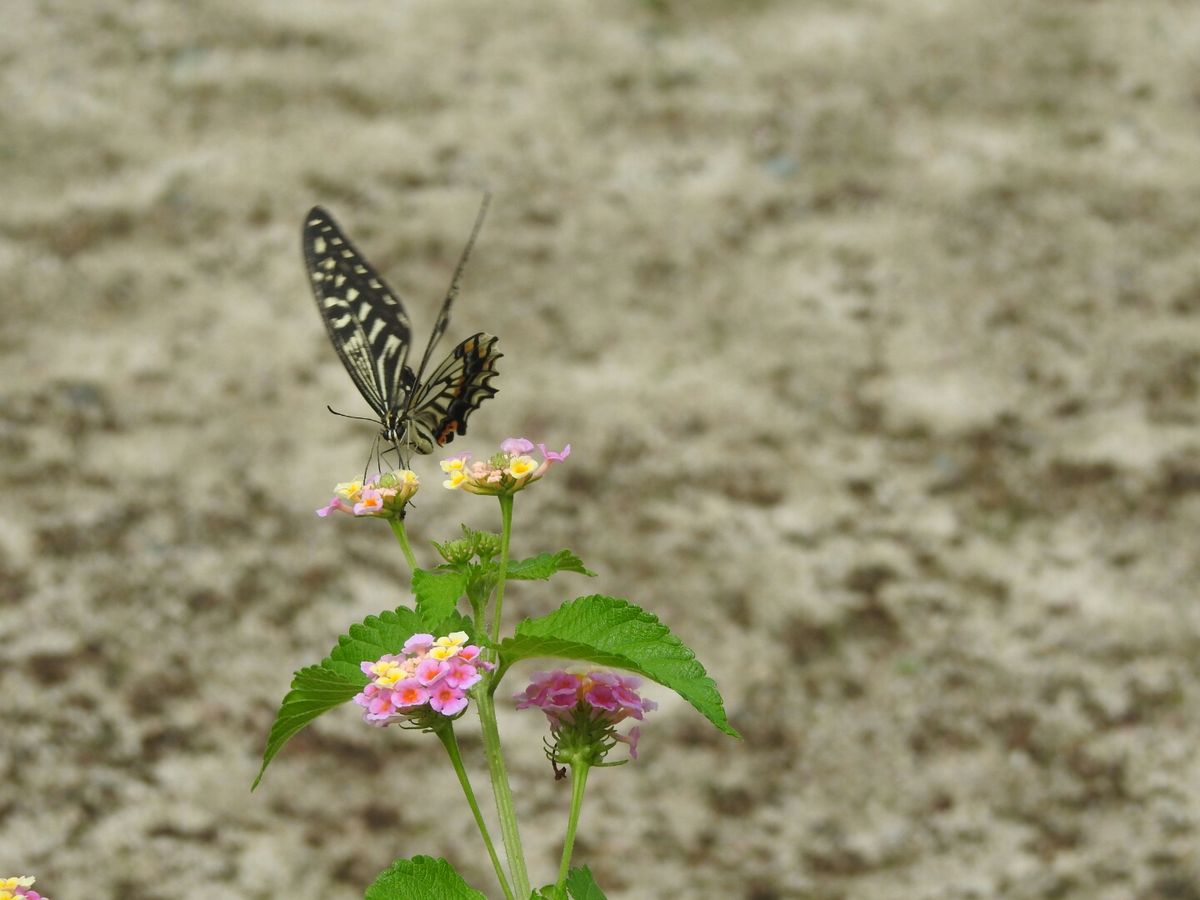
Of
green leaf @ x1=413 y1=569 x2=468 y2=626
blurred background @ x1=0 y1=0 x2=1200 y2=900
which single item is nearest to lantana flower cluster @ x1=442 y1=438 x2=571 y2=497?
green leaf @ x1=413 y1=569 x2=468 y2=626

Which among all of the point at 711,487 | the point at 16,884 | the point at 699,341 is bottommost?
the point at 16,884

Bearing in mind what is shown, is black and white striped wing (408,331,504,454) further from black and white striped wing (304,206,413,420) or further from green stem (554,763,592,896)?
green stem (554,763,592,896)

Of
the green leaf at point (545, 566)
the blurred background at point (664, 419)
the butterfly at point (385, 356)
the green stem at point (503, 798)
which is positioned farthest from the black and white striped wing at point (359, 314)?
the blurred background at point (664, 419)

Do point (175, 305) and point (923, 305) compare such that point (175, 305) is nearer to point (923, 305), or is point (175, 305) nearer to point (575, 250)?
point (575, 250)

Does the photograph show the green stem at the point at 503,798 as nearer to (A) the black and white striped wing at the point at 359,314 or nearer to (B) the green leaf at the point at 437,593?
(B) the green leaf at the point at 437,593

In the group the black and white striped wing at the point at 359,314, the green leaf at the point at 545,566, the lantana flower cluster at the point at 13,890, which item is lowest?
the lantana flower cluster at the point at 13,890

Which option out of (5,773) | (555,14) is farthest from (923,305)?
(5,773)
